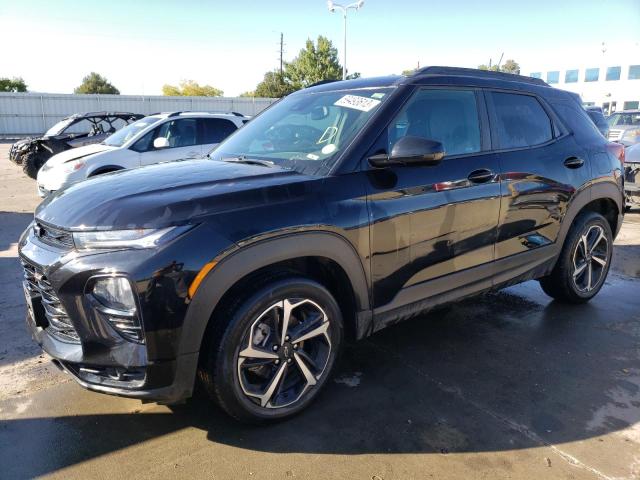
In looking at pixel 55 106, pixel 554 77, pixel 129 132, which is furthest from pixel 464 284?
pixel 554 77

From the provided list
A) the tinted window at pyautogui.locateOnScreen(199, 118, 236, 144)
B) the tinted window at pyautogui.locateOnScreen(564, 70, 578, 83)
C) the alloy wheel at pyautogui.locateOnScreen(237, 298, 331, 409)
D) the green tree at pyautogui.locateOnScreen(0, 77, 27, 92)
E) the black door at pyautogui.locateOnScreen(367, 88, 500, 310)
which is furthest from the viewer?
the tinted window at pyautogui.locateOnScreen(564, 70, 578, 83)

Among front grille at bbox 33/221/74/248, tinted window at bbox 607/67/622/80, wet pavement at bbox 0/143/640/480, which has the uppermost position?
tinted window at bbox 607/67/622/80

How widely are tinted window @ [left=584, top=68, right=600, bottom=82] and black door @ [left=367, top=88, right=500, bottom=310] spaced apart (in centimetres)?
7017

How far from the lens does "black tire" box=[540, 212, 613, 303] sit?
4.40 m

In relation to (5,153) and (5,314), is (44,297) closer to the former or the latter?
(5,314)

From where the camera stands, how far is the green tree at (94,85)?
59.8 meters

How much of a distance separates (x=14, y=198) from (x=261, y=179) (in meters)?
9.86

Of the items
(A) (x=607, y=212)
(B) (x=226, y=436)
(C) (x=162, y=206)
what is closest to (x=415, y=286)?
(B) (x=226, y=436)

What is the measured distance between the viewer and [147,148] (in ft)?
29.2

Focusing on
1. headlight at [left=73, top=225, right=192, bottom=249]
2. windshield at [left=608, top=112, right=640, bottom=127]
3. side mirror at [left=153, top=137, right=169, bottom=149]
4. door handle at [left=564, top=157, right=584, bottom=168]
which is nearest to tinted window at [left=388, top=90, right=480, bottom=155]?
door handle at [left=564, top=157, right=584, bottom=168]

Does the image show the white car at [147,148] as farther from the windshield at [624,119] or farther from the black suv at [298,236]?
the windshield at [624,119]

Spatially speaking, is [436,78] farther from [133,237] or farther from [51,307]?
[51,307]

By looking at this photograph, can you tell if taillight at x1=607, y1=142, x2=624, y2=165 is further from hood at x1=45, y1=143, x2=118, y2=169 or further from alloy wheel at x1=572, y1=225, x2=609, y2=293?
hood at x1=45, y1=143, x2=118, y2=169

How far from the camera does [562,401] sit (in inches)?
122
